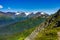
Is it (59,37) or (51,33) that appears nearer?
(59,37)

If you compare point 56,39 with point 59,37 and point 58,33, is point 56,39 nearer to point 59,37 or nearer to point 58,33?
point 59,37

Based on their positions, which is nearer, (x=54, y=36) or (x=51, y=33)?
(x=54, y=36)

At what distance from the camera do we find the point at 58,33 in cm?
15062

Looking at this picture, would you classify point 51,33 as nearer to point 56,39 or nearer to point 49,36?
point 49,36

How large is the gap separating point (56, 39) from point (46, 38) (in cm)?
948

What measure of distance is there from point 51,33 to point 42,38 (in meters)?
10.6

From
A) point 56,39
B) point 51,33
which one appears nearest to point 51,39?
point 56,39

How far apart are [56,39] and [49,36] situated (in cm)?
1505

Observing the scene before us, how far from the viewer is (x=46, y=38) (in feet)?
472

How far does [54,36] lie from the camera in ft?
473

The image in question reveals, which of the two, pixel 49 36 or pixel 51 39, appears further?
pixel 49 36

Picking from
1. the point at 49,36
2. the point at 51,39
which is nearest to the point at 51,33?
the point at 49,36

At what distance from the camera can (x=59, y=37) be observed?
13938cm

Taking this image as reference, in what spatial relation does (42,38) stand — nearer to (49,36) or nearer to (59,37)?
(49,36)
